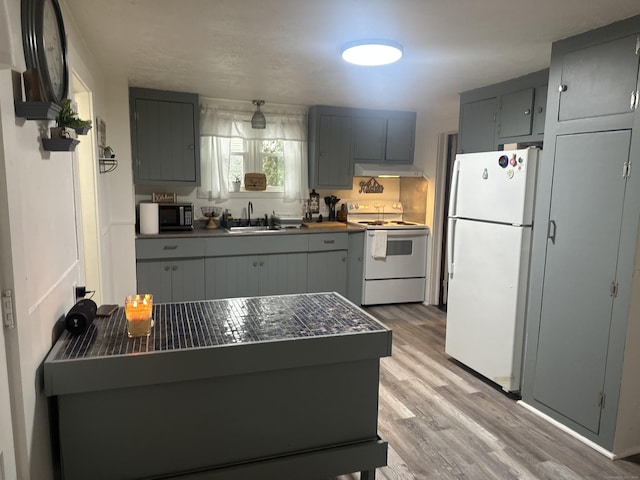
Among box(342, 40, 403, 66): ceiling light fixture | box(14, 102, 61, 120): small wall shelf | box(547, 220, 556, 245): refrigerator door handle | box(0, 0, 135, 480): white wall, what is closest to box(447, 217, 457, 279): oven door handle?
box(547, 220, 556, 245): refrigerator door handle

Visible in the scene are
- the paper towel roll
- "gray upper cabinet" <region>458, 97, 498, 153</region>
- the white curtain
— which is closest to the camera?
"gray upper cabinet" <region>458, 97, 498, 153</region>

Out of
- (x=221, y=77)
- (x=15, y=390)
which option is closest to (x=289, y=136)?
(x=221, y=77)

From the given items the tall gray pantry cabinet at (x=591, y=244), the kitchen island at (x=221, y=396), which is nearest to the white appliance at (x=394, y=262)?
the tall gray pantry cabinet at (x=591, y=244)

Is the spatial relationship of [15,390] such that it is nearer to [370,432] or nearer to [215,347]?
Result: [215,347]

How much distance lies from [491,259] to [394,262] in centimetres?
188

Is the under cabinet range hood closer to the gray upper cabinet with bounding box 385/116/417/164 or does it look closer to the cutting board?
the gray upper cabinet with bounding box 385/116/417/164

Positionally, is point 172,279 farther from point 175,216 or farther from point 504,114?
point 504,114

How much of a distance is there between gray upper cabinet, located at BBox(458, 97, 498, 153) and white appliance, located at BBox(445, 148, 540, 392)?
46 cm

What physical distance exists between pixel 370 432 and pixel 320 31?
6.58 ft

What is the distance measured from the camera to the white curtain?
452 cm

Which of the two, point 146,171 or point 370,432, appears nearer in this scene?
point 370,432

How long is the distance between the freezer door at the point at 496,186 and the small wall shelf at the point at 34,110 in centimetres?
251

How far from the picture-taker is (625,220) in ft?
7.15

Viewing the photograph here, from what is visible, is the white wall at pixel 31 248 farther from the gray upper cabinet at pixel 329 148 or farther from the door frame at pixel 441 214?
the door frame at pixel 441 214
